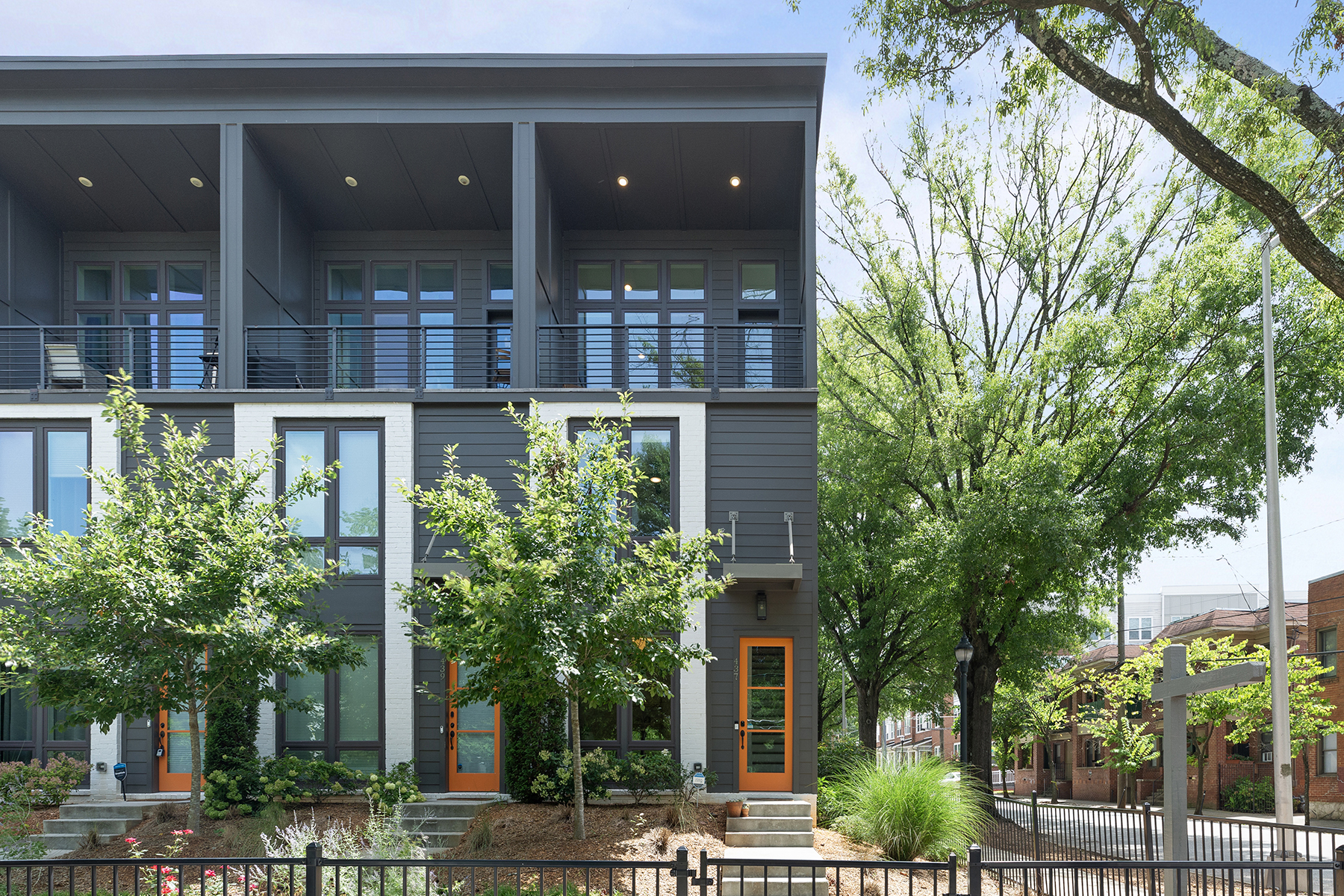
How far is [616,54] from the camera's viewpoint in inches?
615

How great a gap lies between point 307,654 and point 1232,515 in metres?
16.0

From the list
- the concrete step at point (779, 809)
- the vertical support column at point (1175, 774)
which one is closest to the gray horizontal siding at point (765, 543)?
the concrete step at point (779, 809)

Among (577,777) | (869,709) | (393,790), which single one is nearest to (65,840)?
(393,790)

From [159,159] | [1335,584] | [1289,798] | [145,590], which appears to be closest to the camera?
[145,590]

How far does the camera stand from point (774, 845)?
522 inches

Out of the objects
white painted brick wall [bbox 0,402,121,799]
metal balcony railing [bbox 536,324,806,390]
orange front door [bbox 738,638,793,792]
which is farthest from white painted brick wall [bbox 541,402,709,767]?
white painted brick wall [bbox 0,402,121,799]

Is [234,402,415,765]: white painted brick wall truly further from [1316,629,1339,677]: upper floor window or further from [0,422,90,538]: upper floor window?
[1316,629,1339,677]: upper floor window

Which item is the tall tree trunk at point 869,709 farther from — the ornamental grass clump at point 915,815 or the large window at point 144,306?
the large window at point 144,306

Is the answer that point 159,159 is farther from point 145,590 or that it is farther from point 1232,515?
point 1232,515

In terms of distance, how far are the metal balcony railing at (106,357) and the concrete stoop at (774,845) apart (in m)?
10.8

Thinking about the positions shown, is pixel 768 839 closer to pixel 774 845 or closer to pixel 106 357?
pixel 774 845

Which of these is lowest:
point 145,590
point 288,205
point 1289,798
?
point 1289,798

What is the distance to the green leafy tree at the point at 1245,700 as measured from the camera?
22891mm

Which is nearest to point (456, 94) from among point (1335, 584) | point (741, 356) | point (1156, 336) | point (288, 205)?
point (288, 205)
